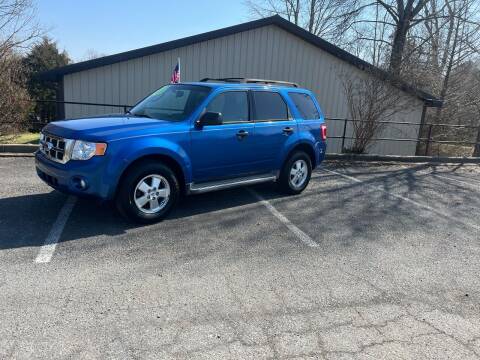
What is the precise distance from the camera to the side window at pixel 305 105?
706 centimetres

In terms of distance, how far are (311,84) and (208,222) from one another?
10.2 m

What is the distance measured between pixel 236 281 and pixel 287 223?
1990mm

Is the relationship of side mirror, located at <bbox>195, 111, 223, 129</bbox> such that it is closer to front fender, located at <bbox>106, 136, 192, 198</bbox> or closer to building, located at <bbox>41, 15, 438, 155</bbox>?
front fender, located at <bbox>106, 136, 192, 198</bbox>

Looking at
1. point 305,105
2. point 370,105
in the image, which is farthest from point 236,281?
point 370,105

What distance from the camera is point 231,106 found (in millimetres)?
6066

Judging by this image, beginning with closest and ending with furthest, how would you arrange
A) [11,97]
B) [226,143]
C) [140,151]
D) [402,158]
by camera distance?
[140,151]
[226,143]
[11,97]
[402,158]

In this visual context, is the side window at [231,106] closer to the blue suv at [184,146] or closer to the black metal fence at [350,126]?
the blue suv at [184,146]

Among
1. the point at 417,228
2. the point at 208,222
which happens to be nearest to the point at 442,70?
the point at 417,228

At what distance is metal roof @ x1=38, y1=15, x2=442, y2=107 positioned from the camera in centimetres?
1177

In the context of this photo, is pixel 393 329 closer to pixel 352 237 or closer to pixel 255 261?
pixel 255 261

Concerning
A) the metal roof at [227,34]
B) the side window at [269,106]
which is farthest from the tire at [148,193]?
the metal roof at [227,34]

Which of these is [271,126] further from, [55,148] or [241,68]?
[241,68]

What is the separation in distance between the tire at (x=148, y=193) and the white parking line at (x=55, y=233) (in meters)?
0.75

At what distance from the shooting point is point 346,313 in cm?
350
